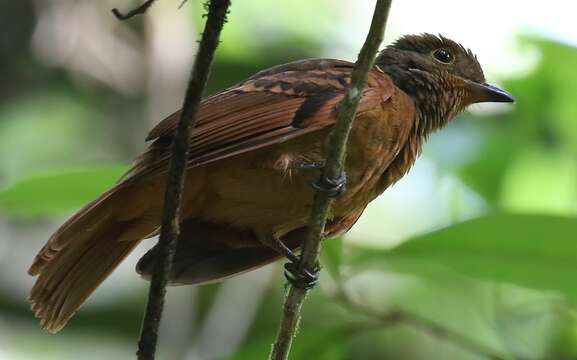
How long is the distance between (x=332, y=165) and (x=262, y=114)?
59 centimetres

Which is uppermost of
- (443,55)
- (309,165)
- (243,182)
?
(443,55)

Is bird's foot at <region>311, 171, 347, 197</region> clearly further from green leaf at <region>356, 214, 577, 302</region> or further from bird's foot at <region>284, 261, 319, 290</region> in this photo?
green leaf at <region>356, 214, 577, 302</region>

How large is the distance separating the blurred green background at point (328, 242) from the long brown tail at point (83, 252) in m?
0.10

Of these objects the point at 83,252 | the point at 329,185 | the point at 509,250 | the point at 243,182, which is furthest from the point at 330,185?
the point at 83,252

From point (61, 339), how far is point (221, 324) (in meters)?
1.15

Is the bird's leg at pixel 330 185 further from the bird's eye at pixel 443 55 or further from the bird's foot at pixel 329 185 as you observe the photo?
the bird's eye at pixel 443 55

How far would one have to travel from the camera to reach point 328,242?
315 cm

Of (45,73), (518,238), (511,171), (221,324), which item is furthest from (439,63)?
(45,73)

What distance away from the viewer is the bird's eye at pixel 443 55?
12.4 ft

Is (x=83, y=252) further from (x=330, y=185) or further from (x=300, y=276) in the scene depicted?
(x=330, y=185)

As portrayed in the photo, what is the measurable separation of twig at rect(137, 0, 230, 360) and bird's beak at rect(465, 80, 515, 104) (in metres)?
1.89

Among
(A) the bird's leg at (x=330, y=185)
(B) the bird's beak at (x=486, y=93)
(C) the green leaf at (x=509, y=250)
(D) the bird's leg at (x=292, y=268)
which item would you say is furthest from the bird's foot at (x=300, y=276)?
(B) the bird's beak at (x=486, y=93)

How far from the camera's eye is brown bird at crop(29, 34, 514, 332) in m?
2.96

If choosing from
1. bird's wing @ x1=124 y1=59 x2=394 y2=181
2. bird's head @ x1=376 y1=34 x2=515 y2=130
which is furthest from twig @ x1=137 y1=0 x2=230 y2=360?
bird's head @ x1=376 y1=34 x2=515 y2=130
